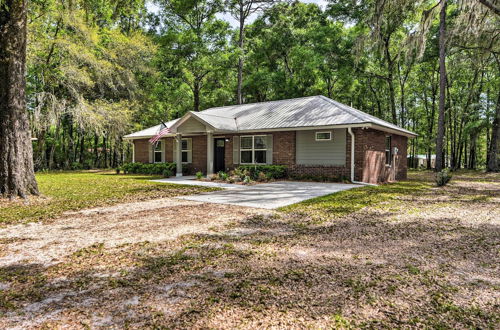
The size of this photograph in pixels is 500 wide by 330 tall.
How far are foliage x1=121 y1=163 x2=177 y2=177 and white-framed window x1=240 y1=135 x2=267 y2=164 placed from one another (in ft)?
15.3

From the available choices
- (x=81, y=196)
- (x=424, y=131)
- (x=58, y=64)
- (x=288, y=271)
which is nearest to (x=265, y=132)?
(x=81, y=196)

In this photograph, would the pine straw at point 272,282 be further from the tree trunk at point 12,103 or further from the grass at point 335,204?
the tree trunk at point 12,103

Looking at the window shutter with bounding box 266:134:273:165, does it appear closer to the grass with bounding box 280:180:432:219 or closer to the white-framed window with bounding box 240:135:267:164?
the white-framed window with bounding box 240:135:267:164

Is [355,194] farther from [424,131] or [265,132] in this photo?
[424,131]

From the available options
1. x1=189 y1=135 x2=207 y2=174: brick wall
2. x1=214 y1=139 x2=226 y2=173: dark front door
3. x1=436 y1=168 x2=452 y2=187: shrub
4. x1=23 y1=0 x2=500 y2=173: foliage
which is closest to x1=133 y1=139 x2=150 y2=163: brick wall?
x1=23 y1=0 x2=500 y2=173: foliage

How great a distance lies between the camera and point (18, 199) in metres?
7.71

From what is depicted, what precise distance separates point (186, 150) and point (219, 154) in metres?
2.45

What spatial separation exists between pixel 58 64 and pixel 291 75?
740 inches

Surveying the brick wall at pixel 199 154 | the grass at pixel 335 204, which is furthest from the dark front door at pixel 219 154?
the grass at pixel 335 204

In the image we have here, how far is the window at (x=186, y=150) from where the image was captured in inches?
721

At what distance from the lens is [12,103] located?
782 cm

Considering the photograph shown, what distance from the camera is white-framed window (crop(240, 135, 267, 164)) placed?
15.4 meters

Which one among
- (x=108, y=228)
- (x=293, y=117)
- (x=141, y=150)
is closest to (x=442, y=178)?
(x=293, y=117)

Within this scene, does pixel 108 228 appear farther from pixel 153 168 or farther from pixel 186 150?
pixel 153 168
